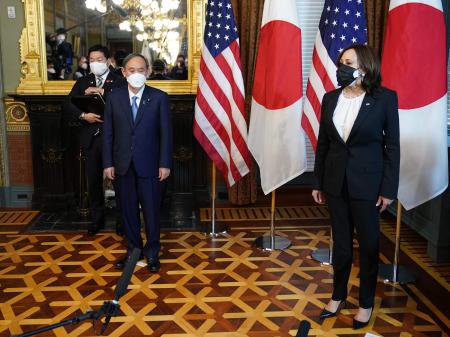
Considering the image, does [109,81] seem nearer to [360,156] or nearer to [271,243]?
[271,243]

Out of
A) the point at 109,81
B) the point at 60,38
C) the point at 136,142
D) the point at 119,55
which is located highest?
the point at 60,38

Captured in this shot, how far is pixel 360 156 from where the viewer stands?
261 centimetres

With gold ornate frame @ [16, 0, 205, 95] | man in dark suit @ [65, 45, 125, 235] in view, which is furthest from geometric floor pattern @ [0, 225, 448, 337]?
gold ornate frame @ [16, 0, 205, 95]

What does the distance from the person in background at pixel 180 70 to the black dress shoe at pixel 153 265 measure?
235 cm

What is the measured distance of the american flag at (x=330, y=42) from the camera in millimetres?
3598

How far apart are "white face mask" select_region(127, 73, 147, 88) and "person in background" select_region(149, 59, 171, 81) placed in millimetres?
1954

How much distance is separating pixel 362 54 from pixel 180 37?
3.09 metres

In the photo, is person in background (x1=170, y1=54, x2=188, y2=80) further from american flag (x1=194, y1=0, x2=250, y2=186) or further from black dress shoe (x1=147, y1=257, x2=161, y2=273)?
black dress shoe (x1=147, y1=257, x2=161, y2=273)

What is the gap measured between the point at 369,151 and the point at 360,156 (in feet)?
0.18

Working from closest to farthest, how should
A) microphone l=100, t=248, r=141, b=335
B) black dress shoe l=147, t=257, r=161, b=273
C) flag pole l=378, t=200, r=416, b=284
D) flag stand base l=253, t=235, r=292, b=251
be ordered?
microphone l=100, t=248, r=141, b=335 → flag pole l=378, t=200, r=416, b=284 → black dress shoe l=147, t=257, r=161, b=273 → flag stand base l=253, t=235, r=292, b=251

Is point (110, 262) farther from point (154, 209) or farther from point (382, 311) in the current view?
point (382, 311)

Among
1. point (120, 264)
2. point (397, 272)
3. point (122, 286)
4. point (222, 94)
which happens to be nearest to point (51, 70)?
point (222, 94)

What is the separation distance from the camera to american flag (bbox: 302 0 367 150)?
142 inches

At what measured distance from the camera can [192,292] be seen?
333 centimetres
